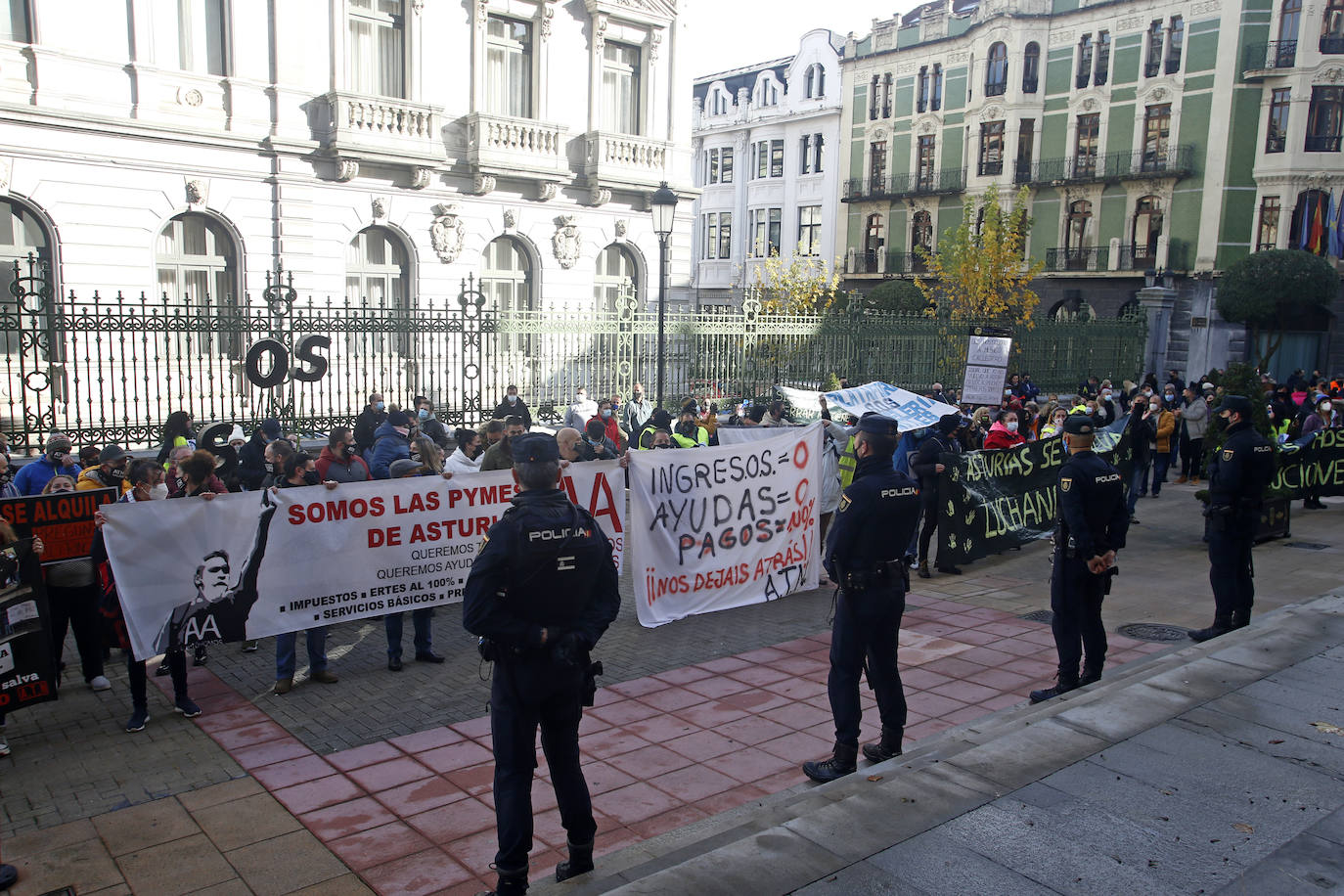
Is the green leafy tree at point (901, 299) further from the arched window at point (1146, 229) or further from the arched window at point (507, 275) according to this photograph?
the arched window at point (507, 275)

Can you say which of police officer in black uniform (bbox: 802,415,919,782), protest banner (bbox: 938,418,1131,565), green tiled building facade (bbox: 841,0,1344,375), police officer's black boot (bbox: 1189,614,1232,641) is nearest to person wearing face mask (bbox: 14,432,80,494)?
police officer in black uniform (bbox: 802,415,919,782)

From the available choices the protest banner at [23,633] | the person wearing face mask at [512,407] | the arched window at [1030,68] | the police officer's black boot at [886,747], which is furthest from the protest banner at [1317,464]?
the arched window at [1030,68]

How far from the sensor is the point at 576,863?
14.5ft

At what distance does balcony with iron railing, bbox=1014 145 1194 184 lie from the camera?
4068cm

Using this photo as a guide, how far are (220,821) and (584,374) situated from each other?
13610mm

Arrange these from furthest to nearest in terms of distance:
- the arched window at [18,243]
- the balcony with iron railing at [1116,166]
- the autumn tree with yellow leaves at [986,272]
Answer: the balcony with iron railing at [1116,166] → the autumn tree with yellow leaves at [986,272] → the arched window at [18,243]

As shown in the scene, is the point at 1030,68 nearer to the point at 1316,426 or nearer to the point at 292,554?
the point at 1316,426

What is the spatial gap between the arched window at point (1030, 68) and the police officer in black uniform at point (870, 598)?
147 feet

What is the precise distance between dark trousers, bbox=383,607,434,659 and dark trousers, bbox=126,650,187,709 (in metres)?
1.47

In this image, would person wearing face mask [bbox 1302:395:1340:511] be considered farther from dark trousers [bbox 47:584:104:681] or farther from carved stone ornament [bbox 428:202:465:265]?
carved stone ornament [bbox 428:202:465:265]

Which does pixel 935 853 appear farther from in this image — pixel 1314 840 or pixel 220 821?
pixel 220 821

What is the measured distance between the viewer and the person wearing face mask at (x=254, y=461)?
10.1 metres

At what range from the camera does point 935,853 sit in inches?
166

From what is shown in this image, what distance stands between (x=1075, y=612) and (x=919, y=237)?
45.4 m
